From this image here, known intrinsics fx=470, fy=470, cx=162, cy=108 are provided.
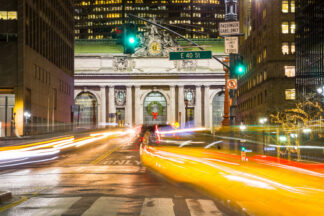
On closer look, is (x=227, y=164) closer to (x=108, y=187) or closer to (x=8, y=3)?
(x=108, y=187)

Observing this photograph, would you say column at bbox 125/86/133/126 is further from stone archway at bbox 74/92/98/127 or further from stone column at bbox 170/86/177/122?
stone column at bbox 170/86/177/122

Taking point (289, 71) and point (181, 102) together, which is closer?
point (289, 71)

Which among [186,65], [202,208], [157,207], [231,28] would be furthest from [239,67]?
[186,65]

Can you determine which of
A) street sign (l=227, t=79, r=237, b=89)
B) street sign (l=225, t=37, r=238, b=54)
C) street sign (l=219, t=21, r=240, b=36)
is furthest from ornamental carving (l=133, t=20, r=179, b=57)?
street sign (l=219, t=21, r=240, b=36)

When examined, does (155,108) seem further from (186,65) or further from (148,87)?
(186,65)

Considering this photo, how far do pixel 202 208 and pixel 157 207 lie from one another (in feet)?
3.55

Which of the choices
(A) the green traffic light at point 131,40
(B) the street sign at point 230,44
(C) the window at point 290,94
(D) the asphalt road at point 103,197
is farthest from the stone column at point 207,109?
(D) the asphalt road at point 103,197

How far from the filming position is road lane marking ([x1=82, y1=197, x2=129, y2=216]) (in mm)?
10406

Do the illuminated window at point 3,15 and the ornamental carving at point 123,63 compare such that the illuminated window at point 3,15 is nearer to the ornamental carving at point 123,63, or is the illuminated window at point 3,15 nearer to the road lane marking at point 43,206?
the ornamental carving at point 123,63

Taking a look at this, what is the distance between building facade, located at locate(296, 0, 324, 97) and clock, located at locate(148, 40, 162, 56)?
56.8 metres

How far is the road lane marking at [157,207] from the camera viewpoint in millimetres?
10492

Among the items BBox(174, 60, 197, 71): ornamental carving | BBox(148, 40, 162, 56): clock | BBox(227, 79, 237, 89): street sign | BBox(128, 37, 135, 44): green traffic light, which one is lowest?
BBox(227, 79, 237, 89): street sign

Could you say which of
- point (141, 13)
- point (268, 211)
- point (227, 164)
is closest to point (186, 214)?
point (268, 211)

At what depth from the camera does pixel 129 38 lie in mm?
20688
